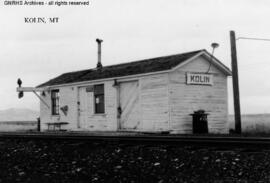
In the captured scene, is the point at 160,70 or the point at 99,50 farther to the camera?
the point at 99,50

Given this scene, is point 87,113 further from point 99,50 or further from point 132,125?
point 99,50

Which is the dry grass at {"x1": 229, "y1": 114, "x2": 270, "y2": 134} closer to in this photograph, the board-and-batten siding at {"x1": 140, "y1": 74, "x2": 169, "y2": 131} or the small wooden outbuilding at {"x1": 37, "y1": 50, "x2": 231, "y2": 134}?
the small wooden outbuilding at {"x1": 37, "y1": 50, "x2": 231, "y2": 134}

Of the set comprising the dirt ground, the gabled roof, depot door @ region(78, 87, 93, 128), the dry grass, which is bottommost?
the dirt ground

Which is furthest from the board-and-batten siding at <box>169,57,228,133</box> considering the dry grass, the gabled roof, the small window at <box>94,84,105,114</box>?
the small window at <box>94,84,105,114</box>

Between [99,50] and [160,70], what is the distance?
10.4 m

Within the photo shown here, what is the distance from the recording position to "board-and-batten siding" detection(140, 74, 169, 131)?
20484mm

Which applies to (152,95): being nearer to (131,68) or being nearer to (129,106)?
(129,106)

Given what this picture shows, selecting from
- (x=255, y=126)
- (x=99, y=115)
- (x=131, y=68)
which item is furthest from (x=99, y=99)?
(x=255, y=126)

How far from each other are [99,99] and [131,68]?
2377 mm

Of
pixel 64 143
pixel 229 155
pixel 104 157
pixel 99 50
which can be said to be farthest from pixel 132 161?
pixel 99 50

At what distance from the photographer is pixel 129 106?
2230 centimetres

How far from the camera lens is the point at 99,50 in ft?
99.4

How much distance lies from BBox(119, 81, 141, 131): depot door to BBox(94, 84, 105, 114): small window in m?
1.50

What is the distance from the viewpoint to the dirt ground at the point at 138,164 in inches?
274
